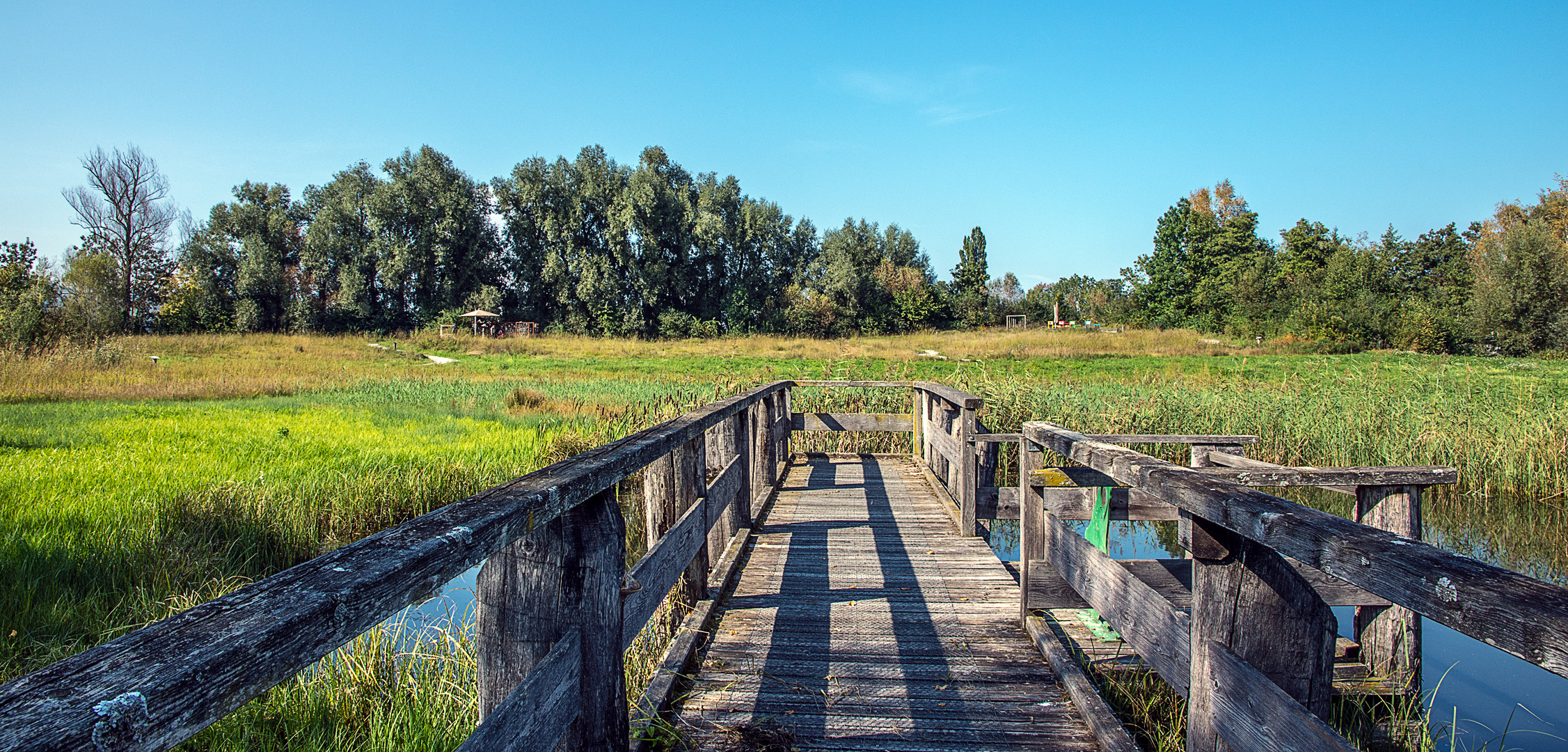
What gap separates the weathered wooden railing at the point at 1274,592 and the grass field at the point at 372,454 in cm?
256

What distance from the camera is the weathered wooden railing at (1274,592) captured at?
0.97 m

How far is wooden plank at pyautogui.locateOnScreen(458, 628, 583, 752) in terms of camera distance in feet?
4.33

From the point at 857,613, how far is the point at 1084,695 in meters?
1.36

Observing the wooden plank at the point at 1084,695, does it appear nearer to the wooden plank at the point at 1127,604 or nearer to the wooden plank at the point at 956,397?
the wooden plank at the point at 1127,604

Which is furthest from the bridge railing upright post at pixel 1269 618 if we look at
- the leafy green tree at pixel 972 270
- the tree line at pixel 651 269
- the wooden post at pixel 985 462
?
the leafy green tree at pixel 972 270

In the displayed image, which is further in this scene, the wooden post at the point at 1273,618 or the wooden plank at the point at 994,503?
the wooden plank at the point at 994,503

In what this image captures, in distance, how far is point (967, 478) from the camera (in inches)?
213

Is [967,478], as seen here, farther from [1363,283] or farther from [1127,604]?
[1363,283]

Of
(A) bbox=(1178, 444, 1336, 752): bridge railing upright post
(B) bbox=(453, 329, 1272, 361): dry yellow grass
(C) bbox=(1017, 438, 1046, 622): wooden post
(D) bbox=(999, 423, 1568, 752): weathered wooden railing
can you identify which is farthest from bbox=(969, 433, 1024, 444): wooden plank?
(B) bbox=(453, 329, 1272, 361): dry yellow grass

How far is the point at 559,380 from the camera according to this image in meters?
19.4

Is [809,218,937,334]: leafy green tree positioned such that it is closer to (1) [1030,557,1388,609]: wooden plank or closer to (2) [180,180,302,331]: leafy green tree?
(2) [180,180,302,331]: leafy green tree

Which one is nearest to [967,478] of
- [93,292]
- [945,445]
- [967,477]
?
[967,477]

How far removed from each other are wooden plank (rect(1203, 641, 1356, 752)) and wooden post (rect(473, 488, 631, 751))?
143 centimetres

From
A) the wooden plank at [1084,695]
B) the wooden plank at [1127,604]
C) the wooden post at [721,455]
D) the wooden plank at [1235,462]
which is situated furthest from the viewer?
the wooden post at [721,455]
